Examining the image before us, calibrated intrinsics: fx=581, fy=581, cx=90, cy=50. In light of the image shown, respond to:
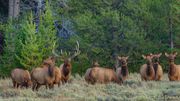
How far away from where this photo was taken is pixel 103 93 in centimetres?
1802

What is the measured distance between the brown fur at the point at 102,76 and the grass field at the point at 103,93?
0.76 meters

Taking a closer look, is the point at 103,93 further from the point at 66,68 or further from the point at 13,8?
the point at 13,8

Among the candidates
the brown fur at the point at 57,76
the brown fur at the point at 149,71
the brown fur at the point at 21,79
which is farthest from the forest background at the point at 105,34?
the brown fur at the point at 57,76

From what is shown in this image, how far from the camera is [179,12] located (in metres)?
29.3

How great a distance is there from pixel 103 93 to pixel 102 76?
3427 millimetres

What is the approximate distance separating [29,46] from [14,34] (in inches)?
68.3

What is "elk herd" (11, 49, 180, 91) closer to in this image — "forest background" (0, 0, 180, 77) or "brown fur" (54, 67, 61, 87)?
"brown fur" (54, 67, 61, 87)

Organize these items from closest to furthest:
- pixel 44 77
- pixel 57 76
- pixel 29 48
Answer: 1. pixel 44 77
2. pixel 57 76
3. pixel 29 48

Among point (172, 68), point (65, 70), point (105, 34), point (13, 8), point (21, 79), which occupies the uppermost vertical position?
point (13, 8)

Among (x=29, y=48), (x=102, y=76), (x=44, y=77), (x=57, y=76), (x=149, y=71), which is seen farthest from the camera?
(x=29, y=48)

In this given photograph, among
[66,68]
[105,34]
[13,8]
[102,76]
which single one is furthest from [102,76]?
[13,8]

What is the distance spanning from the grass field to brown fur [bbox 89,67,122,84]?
76 centimetres

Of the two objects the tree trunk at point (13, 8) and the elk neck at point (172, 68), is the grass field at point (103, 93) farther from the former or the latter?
the tree trunk at point (13, 8)

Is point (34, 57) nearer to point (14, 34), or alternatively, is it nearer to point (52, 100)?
point (14, 34)
